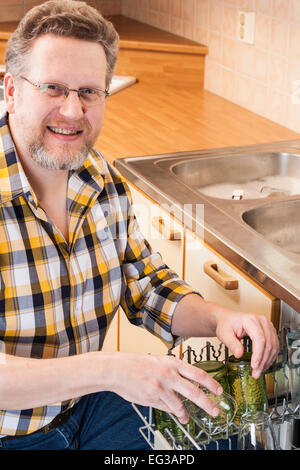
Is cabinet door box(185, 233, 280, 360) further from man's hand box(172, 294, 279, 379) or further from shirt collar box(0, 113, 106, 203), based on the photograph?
shirt collar box(0, 113, 106, 203)

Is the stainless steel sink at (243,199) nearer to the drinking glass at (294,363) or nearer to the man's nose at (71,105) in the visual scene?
the drinking glass at (294,363)

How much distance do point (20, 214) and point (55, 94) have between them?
0.22m

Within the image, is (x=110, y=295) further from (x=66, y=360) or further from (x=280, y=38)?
(x=280, y=38)

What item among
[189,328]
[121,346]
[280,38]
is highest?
[280,38]

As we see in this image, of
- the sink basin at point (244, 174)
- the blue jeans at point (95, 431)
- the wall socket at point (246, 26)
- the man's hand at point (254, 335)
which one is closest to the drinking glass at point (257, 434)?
the man's hand at point (254, 335)

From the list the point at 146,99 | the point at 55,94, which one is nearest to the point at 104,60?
the point at 55,94

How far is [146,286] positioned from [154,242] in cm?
48

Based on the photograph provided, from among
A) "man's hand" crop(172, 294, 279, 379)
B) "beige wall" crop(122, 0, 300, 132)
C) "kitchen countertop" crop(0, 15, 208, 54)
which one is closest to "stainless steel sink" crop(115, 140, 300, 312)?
"man's hand" crop(172, 294, 279, 379)

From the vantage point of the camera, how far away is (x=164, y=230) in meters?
1.79

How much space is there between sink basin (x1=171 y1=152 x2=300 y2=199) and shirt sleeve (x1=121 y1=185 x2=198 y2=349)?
2.04 ft

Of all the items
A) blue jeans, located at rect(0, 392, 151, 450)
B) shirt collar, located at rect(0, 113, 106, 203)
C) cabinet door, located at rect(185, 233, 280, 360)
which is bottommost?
blue jeans, located at rect(0, 392, 151, 450)

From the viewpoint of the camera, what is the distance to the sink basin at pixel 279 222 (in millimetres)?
1752

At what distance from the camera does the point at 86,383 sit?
1084mm

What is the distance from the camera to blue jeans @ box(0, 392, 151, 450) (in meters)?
1.28
